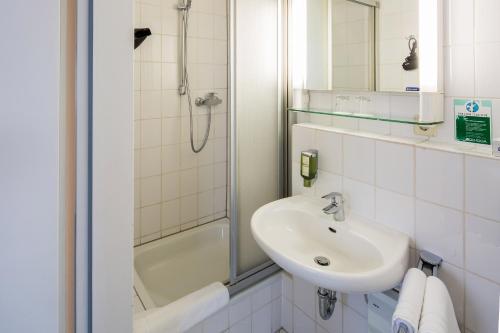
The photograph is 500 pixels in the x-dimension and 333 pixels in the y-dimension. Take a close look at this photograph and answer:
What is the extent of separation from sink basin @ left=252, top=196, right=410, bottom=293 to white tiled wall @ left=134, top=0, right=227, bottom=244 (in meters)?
0.98

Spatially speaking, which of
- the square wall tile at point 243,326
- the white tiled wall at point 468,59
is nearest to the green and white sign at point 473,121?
the white tiled wall at point 468,59

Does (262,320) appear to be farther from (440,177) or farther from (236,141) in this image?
(440,177)

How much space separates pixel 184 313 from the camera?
3.87 ft

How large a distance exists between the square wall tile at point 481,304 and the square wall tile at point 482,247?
3 cm

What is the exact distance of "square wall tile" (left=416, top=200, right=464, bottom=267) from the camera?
94 cm

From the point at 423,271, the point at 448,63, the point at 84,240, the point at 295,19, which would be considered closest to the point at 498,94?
the point at 448,63

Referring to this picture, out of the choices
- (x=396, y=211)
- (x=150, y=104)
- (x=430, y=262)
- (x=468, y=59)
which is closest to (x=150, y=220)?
(x=150, y=104)

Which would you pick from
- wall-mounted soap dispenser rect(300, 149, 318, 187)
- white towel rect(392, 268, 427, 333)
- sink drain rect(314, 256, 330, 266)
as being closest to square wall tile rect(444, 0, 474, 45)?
wall-mounted soap dispenser rect(300, 149, 318, 187)

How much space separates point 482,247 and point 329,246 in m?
0.51

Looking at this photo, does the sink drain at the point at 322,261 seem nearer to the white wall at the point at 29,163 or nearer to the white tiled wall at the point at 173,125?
the white wall at the point at 29,163

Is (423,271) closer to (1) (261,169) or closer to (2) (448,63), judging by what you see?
(2) (448,63)

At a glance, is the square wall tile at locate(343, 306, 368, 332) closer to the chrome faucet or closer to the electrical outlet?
the chrome faucet

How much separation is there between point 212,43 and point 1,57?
6.17 feet

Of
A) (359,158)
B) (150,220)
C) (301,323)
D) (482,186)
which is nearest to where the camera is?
(482,186)
